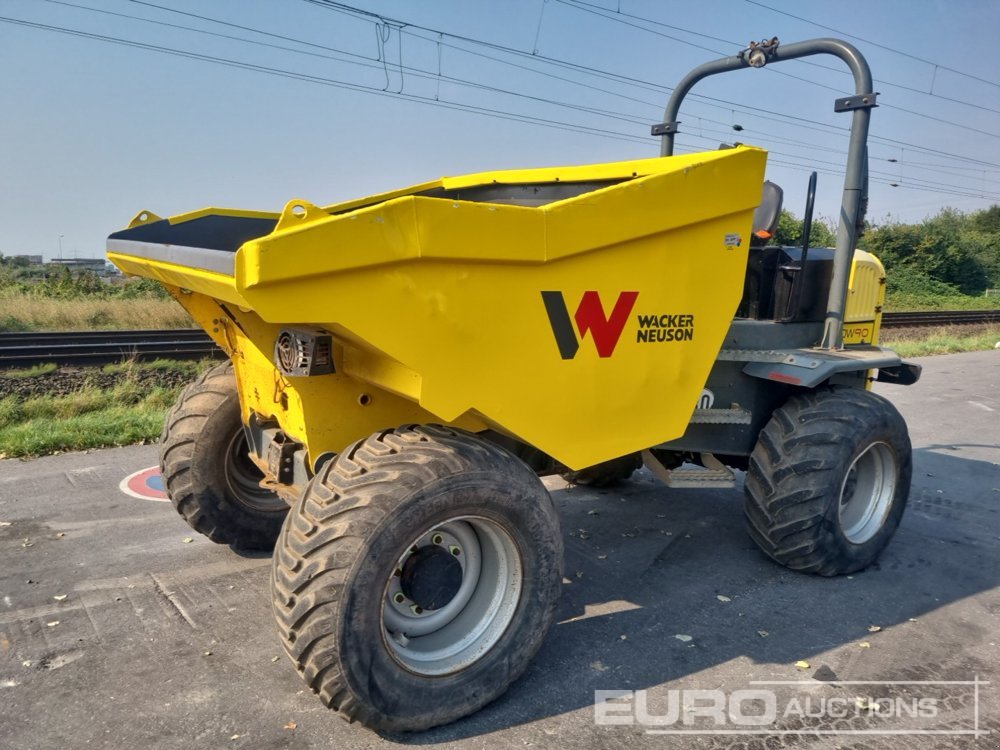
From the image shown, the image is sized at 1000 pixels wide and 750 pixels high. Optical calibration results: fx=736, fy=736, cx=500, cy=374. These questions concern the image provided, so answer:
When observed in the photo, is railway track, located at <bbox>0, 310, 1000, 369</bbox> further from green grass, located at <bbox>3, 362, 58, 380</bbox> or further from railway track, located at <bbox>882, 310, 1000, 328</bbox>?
railway track, located at <bbox>882, 310, 1000, 328</bbox>

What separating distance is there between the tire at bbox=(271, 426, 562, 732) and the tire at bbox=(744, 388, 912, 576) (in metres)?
1.63

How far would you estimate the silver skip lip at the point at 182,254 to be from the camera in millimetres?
2621

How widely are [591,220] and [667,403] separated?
1.06m

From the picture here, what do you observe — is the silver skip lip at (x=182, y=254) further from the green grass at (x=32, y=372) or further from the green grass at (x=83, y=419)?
the green grass at (x=32, y=372)

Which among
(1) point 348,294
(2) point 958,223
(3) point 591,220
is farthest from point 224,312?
(2) point 958,223

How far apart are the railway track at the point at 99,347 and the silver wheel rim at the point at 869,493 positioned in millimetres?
8763

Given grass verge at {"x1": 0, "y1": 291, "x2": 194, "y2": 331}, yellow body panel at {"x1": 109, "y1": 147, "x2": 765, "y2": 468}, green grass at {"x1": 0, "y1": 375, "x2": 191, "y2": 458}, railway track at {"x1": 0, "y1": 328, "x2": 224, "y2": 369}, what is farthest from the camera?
grass verge at {"x1": 0, "y1": 291, "x2": 194, "y2": 331}

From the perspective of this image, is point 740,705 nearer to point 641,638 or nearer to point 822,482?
point 641,638

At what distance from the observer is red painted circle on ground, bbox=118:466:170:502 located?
522cm

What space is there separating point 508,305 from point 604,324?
532 millimetres

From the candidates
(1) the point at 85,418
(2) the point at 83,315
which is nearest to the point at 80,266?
(2) the point at 83,315

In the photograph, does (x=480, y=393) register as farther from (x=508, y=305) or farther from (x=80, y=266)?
(x=80, y=266)

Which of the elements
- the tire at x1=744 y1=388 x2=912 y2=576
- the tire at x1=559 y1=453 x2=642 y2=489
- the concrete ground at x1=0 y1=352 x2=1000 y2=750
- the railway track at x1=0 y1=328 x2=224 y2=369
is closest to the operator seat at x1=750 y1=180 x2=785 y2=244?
the tire at x1=744 y1=388 x2=912 y2=576

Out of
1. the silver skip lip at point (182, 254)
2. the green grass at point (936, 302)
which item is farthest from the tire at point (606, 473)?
the green grass at point (936, 302)
